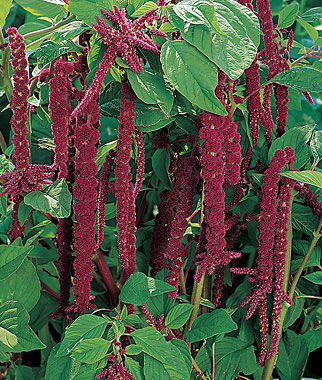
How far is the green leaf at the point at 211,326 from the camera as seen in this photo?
0.50m

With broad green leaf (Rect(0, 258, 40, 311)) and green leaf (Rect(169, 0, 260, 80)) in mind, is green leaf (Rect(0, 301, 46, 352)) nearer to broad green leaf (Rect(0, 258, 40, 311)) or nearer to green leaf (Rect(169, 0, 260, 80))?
broad green leaf (Rect(0, 258, 40, 311))

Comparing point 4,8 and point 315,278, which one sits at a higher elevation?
point 4,8

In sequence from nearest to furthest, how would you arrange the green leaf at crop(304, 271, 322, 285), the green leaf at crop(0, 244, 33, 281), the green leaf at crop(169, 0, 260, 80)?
the green leaf at crop(169, 0, 260, 80) → the green leaf at crop(0, 244, 33, 281) → the green leaf at crop(304, 271, 322, 285)

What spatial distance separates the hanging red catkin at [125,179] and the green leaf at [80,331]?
71 millimetres

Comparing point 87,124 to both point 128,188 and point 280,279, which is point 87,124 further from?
point 280,279

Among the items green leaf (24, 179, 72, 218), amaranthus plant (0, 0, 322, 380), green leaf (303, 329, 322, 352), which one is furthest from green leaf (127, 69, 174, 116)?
green leaf (303, 329, 322, 352)

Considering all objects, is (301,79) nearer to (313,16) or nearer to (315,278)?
(313,16)

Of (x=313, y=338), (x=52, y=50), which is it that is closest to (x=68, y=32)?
(x=52, y=50)

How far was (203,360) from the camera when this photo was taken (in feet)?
1.92

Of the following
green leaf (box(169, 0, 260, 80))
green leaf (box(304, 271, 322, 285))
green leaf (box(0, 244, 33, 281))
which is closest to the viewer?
green leaf (box(169, 0, 260, 80))

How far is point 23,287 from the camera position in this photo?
0.54 metres

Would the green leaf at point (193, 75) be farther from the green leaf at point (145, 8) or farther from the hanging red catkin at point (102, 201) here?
the hanging red catkin at point (102, 201)

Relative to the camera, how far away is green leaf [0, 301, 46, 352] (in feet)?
1.47

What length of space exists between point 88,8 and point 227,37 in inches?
5.1
